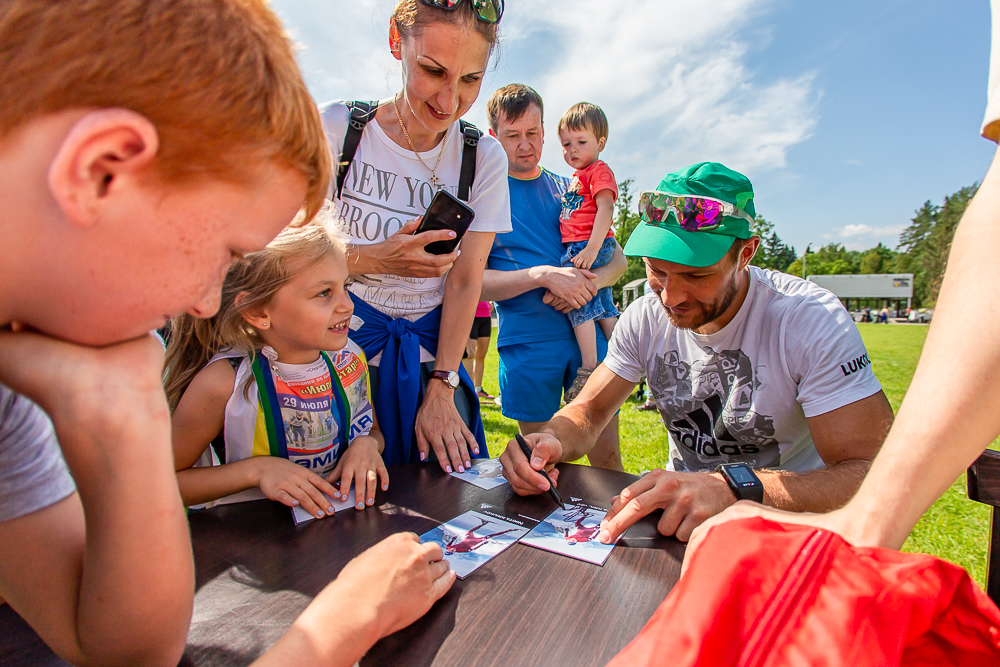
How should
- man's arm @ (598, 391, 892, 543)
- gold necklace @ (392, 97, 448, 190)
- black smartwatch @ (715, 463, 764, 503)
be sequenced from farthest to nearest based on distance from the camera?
gold necklace @ (392, 97, 448, 190)
black smartwatch @ (715, 463, 764, 503)
man's arm @ (598, 391, 892, 543)

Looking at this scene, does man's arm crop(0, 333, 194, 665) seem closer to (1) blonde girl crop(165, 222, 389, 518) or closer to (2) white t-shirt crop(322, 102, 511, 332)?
(1) blonde girl crop(165, 222, 389, 518)

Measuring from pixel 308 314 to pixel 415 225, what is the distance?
1.77ft

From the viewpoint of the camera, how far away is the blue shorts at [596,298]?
3.42 m

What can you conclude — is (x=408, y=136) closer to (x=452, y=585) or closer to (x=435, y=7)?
(x=435, y=7)

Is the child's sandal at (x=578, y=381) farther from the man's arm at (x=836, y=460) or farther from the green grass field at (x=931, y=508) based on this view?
the man's arm at (x=836, y=460)

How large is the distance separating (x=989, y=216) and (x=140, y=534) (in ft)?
4.24

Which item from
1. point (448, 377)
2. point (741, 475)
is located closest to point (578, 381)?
point (448, 377)

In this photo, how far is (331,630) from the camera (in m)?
0.81

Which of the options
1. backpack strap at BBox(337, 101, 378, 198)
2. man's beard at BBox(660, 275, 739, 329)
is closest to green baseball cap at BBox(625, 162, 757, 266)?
man's beard at BBox(660, 275, 739, 329)

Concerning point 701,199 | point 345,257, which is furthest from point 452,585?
point 701,199

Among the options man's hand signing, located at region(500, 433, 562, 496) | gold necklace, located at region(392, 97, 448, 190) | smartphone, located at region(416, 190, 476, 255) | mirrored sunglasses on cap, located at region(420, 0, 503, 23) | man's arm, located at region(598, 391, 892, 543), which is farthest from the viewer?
gold necklace, located at region(392, 97, 448, 190)

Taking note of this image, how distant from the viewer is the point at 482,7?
194 centimetres

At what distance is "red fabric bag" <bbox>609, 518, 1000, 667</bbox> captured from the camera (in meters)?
0.60

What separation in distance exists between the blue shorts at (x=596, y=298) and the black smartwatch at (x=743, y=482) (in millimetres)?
1971
